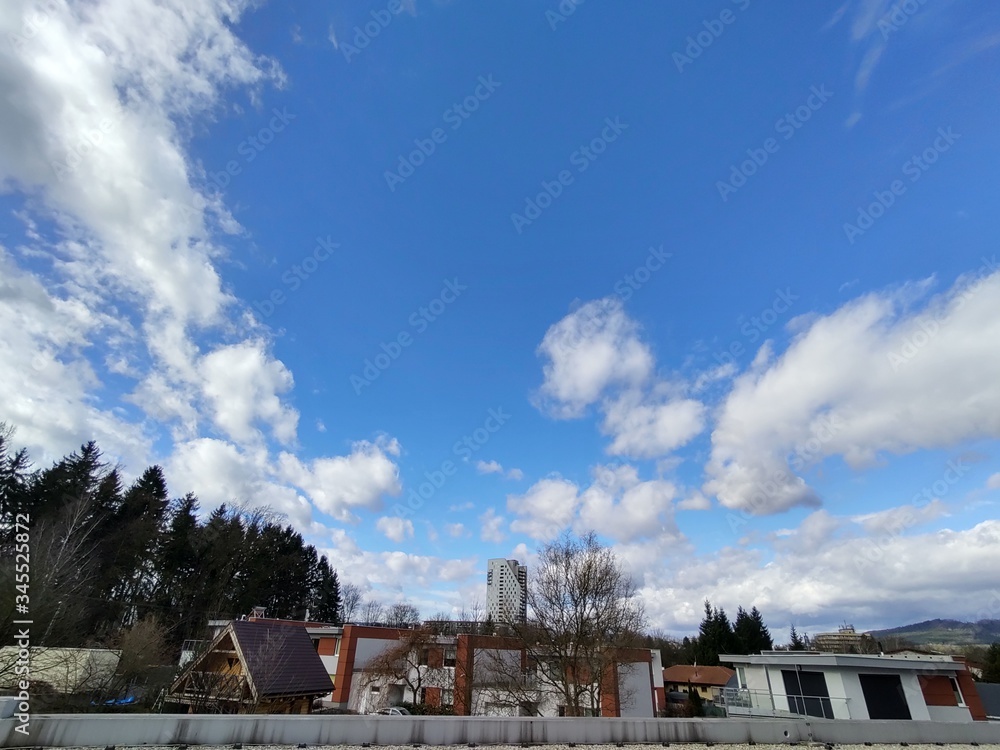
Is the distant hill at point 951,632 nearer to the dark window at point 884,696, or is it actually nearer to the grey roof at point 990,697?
the grey roof at point 990,697

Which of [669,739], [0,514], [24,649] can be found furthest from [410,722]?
[0,514]

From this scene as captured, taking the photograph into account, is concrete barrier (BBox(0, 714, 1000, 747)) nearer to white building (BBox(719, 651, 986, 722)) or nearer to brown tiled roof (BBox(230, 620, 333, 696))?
brown tiled roof (BBox(230, 620, 333, 696))

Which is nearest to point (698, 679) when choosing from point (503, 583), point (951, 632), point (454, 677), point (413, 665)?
point (503, 583)

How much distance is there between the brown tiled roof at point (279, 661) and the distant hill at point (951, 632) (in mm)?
91105

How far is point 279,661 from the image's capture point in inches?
691

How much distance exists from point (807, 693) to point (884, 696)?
311 centimetres

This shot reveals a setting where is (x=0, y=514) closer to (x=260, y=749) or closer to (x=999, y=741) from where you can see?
(x=260, y=749)

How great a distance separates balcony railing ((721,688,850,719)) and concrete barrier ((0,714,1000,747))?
1069 centimetres

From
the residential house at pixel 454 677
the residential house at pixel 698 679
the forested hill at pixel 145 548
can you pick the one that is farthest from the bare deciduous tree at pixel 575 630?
the residential house at pixel 698 679

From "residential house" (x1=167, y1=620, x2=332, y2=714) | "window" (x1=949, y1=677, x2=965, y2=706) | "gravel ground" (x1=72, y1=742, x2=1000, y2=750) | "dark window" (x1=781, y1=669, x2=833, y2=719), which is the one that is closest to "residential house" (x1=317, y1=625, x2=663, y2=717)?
"residential house" (x1=167, y1=620, x2=332, y2=714)

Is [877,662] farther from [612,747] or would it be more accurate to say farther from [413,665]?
[413,665]

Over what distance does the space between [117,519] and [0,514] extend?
7525mm

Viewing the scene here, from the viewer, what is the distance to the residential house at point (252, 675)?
15.3 meters

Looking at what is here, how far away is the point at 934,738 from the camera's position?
12.7 meters
